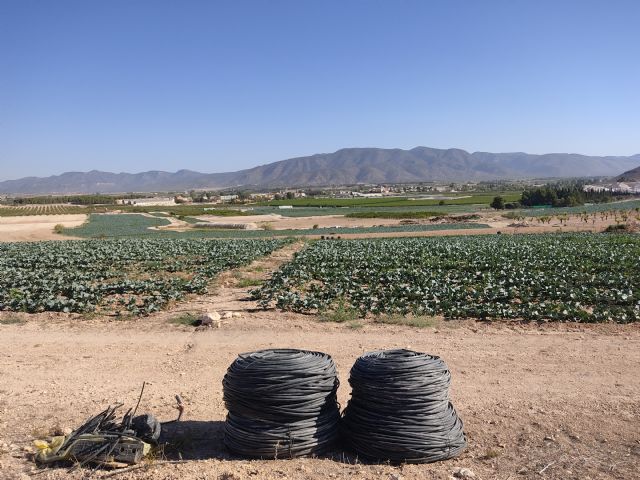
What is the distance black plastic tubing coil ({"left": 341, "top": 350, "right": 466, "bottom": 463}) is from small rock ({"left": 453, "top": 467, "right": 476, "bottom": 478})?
0.28 metres

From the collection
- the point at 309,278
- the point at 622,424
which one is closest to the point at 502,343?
the point at 622,424

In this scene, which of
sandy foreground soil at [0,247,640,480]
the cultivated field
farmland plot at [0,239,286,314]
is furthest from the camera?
farmland plot at [0,239,286,314]

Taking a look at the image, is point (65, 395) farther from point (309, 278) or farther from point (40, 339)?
point (309, 278)

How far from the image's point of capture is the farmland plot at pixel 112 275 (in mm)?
14859

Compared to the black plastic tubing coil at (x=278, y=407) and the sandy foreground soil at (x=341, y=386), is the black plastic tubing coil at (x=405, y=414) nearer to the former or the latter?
the sandy foreground soil at (x=341, y=386)

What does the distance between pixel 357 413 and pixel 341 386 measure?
227cm

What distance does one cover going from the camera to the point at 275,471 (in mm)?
5590

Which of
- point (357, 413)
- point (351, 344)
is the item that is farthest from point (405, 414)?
point (351, 344)

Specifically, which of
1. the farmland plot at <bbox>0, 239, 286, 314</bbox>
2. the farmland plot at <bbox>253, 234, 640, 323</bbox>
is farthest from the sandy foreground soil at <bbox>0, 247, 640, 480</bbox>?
the farmland plot at <bbox>0, 239, 286, 314</bbox>

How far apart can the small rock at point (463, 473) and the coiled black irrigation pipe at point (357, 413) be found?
285 mm

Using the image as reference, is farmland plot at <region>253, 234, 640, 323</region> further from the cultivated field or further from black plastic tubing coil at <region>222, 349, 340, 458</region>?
black plastic tubing coil at <region>222, 349, 340, 458</region>

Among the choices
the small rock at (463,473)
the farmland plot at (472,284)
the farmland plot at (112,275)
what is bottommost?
the farmland plot at (472,284)

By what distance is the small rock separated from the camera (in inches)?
217

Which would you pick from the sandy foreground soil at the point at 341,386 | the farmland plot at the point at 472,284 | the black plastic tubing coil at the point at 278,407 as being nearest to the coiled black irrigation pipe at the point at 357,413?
the black plastic tubing coil at the point at 278,407
